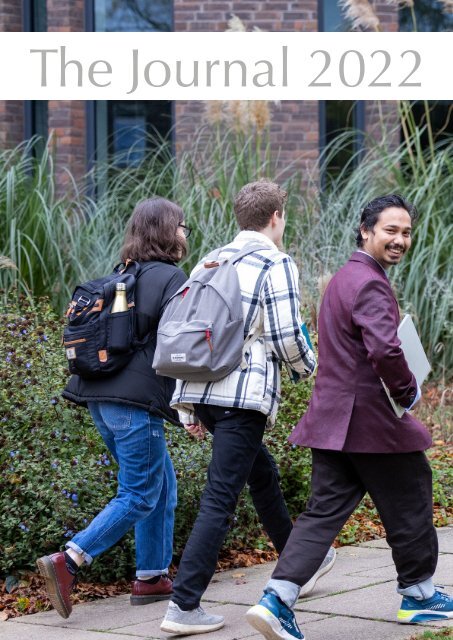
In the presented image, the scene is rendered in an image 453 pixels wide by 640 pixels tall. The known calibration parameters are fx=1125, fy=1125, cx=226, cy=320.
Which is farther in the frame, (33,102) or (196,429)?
(33,102)

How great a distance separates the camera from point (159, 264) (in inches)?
187

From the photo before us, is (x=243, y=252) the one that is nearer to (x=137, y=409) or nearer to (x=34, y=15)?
(x=137, y=409)

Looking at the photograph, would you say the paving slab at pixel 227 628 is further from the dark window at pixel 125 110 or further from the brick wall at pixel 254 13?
the brick wall at pixel 254 13

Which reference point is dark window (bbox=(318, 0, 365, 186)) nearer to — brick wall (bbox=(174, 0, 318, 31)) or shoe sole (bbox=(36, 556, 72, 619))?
brick wall (bbox=(174, 0, 318, 31))

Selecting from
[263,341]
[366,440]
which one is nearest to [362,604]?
[366,440]

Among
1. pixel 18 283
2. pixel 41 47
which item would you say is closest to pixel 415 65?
pixel 41 47

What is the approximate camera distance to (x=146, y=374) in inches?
183

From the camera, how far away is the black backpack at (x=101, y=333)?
15.1 ft

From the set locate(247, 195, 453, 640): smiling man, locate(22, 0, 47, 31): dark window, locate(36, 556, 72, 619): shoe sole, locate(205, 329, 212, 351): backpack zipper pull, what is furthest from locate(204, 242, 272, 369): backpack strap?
locate(22, 0, 47, 31): dark window

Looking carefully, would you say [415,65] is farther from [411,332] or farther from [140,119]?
[411,332]

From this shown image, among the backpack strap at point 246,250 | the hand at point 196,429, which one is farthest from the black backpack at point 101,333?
the backpack strap at point 246,250

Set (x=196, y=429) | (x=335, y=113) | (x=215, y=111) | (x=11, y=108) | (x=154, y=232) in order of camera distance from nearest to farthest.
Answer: (x=196, y=429)
(x=154, y=232)
(x=215, y=111)
(x=335, y=113)
(x=11, y=108)

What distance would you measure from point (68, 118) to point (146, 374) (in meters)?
7.80

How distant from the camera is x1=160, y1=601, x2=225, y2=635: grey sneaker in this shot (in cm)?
427
